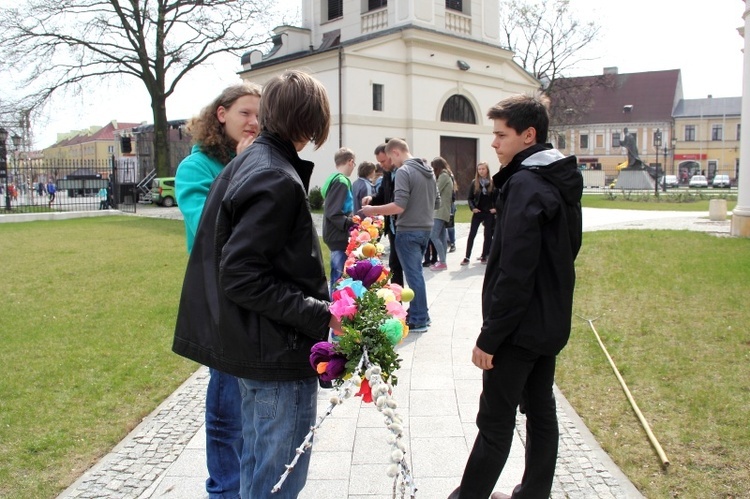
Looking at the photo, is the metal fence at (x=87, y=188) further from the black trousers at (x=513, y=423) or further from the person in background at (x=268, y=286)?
the black trousers at (x=513, y=423)

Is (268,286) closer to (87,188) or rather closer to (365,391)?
(365,391)

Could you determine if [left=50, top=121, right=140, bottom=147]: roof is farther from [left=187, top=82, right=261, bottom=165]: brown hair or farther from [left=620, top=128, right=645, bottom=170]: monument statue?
[left=187, top=82, right=261, bottom=165]: brown hair

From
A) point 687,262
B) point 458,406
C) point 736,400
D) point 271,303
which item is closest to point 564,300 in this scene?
point 271,303

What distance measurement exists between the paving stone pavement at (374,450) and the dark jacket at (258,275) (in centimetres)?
157

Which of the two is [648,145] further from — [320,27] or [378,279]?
[378,279]

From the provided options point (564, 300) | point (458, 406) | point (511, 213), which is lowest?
point (458, 406)

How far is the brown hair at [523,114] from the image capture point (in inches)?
122

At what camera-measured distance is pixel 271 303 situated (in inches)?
87.8

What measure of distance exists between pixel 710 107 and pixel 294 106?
91572mm

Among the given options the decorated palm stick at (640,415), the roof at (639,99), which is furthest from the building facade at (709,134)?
the decorated palm stick at (640,415)

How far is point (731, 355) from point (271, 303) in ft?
17.4

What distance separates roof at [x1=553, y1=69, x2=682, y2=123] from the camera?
81000 millimetres

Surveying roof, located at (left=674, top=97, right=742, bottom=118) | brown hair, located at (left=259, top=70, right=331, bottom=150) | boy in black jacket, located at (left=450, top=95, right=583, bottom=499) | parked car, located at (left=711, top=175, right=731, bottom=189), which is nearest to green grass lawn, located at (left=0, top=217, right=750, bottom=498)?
boy in black jacket, located at (left=450, top=95, right=583, bottom=499)

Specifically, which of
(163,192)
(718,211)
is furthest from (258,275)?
(163,192)
